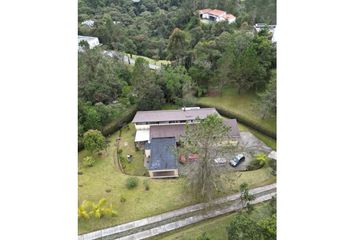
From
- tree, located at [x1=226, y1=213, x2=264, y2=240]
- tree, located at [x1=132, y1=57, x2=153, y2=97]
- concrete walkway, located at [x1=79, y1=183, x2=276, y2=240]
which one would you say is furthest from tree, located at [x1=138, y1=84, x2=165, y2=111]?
tree, located at [x1=226, y1=213, x2=264, y2=240]

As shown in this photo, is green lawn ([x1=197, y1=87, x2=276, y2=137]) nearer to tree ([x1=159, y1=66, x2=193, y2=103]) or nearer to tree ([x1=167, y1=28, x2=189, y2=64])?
tree ([x1=159, y1=66, x2=193, y2=103])

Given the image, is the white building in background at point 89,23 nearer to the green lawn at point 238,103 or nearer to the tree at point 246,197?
the green lawn at point 238,103

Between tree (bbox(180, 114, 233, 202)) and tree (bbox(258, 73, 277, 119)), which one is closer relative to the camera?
tree (bbox(180, 114, 233, 202))

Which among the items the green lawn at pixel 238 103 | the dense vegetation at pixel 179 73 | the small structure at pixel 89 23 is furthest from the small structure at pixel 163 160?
the small structure at pixel 89 23

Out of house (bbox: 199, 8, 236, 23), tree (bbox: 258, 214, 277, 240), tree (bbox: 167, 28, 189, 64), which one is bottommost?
tree (bbox: 258, 214, 277, 240)

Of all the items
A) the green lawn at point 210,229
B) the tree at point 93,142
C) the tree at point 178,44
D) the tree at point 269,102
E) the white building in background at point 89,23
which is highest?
the white building in background at point 89,23

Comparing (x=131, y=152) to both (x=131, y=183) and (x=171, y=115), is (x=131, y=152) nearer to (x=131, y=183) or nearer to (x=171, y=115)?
(x=171, y=115)

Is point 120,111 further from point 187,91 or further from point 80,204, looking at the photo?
point 80,204

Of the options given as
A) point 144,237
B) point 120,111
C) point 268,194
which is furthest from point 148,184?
point 120,111
